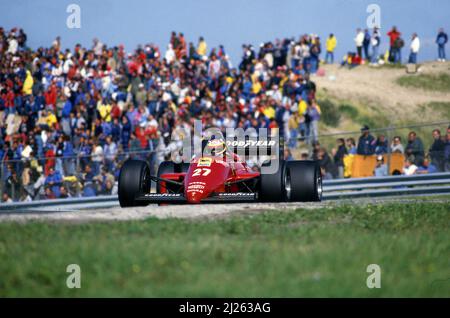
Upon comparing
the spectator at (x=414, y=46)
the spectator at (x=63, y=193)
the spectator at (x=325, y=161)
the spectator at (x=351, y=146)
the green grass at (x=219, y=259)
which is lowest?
the green grass at (x=219, y=259)

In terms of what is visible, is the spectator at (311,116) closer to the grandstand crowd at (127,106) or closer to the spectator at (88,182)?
the grandstand crowd at (127,106)

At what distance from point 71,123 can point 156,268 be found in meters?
17.6

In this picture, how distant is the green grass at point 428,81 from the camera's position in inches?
1620

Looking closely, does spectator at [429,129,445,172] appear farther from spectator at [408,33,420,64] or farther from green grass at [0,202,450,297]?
spectator at [408,33,420,64]

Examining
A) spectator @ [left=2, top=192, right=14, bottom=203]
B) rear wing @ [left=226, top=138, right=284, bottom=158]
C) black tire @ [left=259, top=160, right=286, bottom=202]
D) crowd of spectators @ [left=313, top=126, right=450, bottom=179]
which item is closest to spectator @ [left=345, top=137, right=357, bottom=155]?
crowd of spectators @ [left=313, top=126, right=450, bottom=179]

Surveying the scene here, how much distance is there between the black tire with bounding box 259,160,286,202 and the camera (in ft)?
50.9

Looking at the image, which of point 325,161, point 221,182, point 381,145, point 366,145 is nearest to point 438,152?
point 381,145

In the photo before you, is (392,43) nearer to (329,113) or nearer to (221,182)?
(329,113)

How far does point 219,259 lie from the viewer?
926 centimetres

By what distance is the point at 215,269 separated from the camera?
8.90m

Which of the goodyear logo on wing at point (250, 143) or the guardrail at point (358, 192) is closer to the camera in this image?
the goodyear logo on wing at point (250, 143)

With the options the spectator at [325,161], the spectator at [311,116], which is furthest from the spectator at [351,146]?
the spectator at [311,116]

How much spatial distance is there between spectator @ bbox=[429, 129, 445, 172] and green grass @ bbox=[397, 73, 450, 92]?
2210cm
